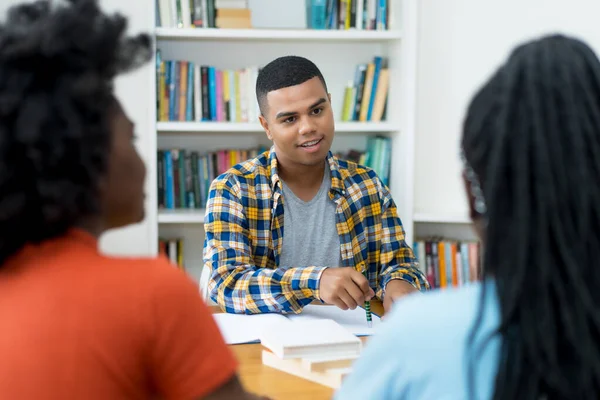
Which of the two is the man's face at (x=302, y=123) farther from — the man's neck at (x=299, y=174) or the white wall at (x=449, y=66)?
the white wall at (x=449, y=66)

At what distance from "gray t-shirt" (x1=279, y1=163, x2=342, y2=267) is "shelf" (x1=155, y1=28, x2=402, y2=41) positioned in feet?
3.30

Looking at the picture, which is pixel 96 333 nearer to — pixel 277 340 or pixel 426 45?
pixel 277 340

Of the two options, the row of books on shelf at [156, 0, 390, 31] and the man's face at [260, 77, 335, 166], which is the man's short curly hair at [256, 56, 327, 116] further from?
the row of books on shelf at [156, 0, 390, 31]

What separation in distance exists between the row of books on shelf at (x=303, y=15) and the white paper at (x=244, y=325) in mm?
1635

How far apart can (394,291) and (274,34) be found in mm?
1530

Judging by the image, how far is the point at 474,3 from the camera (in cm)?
335

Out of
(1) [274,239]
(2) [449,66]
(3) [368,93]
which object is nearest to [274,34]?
(3) [368,93]

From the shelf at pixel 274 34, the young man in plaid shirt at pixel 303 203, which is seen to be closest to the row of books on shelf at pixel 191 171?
the shelf at pixel 274 34

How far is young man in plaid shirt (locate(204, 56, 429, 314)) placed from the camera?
2.18 meters

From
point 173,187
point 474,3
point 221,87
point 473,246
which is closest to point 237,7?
point 221,87

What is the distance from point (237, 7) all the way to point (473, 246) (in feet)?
4.79

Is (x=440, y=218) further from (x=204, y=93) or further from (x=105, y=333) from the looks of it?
(x=105, y=333)

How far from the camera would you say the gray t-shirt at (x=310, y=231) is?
7.51ft

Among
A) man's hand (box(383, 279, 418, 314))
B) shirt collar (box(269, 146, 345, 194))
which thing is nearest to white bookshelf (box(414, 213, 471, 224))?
shirt collar (box(269, 146, 345, 194))
